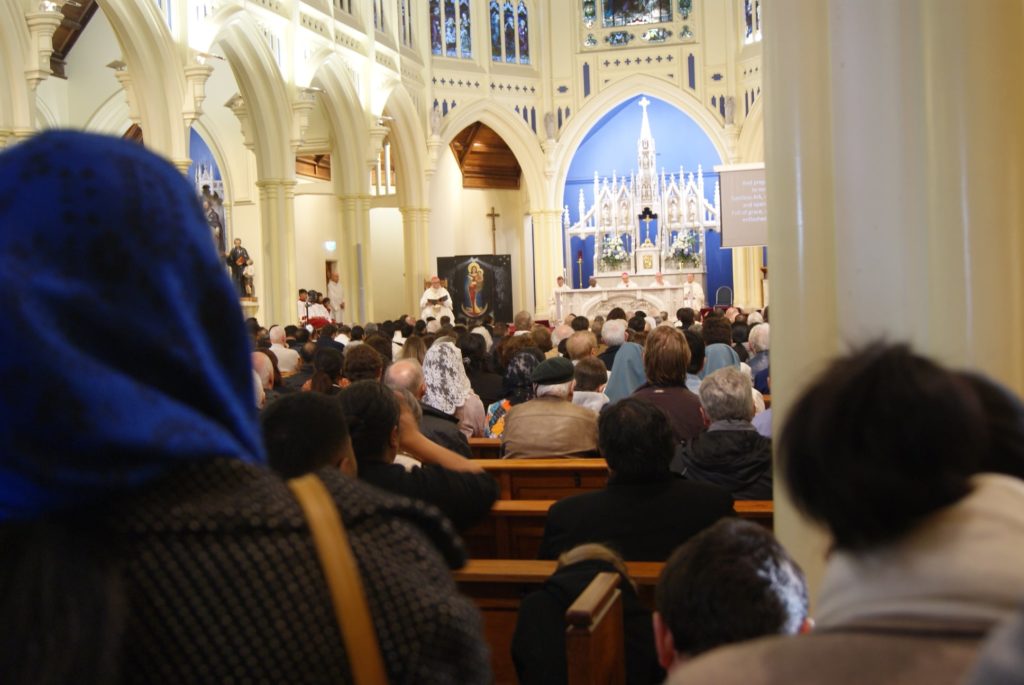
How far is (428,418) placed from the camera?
4.97 m

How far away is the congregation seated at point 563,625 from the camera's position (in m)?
2.71

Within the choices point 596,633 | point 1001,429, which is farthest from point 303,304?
point 1001,429

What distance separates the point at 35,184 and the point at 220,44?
49.1 ft

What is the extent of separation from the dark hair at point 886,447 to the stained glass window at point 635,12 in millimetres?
23026

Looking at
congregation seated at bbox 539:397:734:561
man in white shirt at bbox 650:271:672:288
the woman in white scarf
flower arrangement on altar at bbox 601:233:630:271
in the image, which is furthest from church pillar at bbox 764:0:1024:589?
flower arrangement on altar at bbox 601:233:630:271

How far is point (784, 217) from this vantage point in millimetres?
3371

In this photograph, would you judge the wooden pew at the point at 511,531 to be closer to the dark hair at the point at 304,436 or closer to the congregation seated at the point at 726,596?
the dark hair at the point at 304,436

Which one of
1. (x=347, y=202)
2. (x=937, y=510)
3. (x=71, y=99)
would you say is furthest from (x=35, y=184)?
(x=71, y=99)

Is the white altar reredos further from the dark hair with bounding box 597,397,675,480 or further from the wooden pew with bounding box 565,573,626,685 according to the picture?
the wooden pew with bounding box 565,573,626,685

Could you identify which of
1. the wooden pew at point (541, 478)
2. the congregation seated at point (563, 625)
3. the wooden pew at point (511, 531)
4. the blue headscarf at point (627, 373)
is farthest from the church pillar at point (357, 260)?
the congregation seated at point (563, 625)

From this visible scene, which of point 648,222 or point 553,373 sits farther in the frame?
point 648,222

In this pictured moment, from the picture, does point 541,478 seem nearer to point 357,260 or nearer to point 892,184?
point 892,184

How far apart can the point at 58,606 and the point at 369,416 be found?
1910 millimetres

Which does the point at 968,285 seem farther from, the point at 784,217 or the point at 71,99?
the point at 71,99
